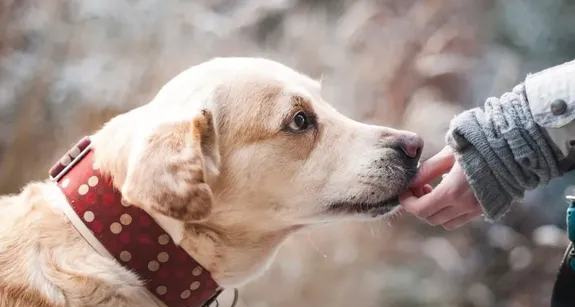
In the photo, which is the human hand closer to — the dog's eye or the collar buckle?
the dog's eye

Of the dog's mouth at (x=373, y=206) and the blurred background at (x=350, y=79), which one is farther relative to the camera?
Result: the blurred background at (x=350, y=79)

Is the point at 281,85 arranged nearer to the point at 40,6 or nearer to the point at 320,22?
the point at 320,22

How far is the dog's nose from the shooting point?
1202 millimetres

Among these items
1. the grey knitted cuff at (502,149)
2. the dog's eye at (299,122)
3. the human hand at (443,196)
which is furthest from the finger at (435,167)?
the dog's eye at (299,122)

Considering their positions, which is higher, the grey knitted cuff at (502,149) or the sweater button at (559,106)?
the sweater button at (559,106)

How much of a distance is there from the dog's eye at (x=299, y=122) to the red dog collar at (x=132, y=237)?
0.31 m

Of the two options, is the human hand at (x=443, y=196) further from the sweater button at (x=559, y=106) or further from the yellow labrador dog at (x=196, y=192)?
the sweater button at (x=559, y=106)

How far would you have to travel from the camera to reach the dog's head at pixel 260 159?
1.13m

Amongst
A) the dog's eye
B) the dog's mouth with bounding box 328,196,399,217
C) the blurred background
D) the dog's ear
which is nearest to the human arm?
the dog's mouth with bounding box 328,196,399,217

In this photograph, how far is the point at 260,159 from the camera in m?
1.16

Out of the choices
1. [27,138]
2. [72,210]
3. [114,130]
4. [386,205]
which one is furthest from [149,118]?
[27,138]

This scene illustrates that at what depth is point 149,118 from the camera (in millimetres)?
1130

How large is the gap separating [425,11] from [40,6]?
1.26m

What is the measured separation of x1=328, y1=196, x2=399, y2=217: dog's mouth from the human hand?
0.03m
